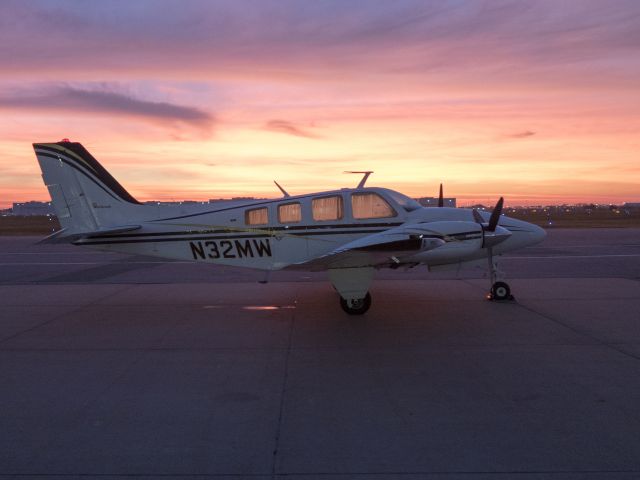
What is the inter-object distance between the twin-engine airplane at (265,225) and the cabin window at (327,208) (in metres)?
0.02

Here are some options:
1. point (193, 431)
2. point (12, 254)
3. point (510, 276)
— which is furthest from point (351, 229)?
point (12, 254)

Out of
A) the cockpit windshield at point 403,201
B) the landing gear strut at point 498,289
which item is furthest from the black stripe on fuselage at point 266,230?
the landing gear strut at point 498,289

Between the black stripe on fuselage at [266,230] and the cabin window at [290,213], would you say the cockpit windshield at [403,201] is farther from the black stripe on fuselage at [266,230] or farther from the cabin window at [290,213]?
the cabin window at [290,213]

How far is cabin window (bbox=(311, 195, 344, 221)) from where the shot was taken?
10430mm

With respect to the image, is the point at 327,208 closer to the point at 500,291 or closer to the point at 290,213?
the point at 290,213

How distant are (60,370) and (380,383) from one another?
4.47 meters

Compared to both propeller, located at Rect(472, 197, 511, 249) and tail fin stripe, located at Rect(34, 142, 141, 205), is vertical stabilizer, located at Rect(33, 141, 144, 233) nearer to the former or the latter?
tail fin stripe, located at Rect(34, 142, 141, 205)

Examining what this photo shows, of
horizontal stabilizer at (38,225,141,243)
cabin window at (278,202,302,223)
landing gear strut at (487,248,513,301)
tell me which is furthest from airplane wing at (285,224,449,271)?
horizontal stabilizer at (38,225,141,243)

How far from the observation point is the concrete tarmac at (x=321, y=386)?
4.43 metres

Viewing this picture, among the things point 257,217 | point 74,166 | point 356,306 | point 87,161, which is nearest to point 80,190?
point 74,166

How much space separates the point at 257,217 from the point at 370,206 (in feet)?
7.89

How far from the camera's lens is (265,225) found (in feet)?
34.7

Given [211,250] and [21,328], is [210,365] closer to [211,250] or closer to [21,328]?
[211,250]

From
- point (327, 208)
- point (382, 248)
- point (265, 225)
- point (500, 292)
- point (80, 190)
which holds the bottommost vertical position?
point (500, 292)
